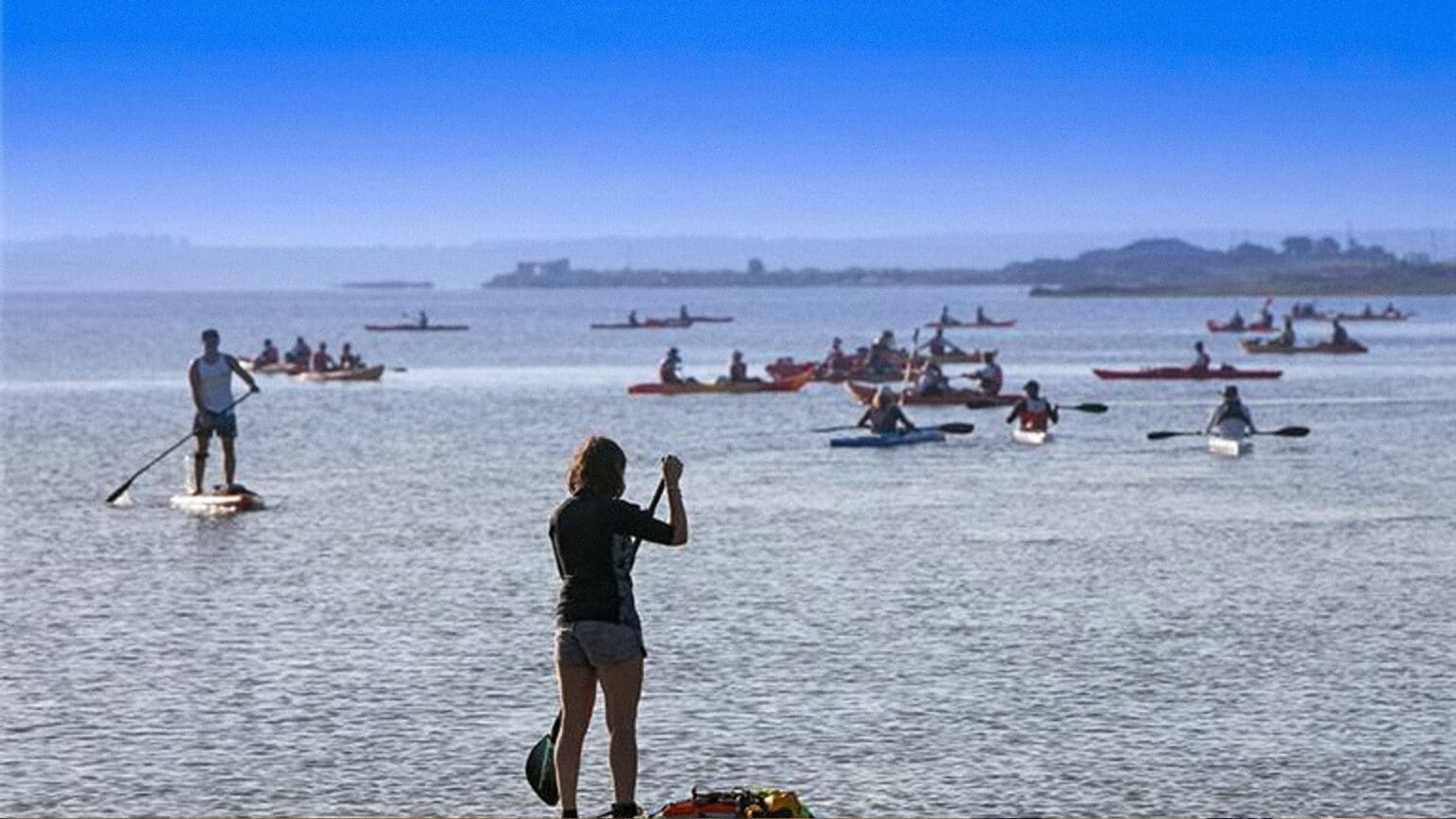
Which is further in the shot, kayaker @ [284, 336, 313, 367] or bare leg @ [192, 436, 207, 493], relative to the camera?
kayaker @ [284, 336, 313, 367]

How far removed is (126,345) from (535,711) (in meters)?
150

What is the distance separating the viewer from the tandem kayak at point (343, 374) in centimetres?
9544

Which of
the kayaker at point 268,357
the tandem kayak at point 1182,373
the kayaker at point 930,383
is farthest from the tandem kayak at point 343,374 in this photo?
the kayaker at point 930,383

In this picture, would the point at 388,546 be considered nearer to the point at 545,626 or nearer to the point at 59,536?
the point at 59,536

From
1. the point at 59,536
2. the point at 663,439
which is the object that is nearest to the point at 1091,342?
the point at 663,439

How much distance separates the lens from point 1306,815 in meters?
16.9

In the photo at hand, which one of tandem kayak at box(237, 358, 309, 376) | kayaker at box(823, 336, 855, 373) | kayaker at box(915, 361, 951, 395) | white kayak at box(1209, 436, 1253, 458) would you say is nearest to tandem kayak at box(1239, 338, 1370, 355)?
kayaker at box(823, 336, 855, 373)

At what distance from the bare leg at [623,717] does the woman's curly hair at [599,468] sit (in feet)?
3.28

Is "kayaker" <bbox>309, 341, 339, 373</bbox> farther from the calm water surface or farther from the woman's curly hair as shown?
the woman's curly hair

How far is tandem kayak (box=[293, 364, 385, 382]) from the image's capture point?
95.4 metres

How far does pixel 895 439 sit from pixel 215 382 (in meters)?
22.9

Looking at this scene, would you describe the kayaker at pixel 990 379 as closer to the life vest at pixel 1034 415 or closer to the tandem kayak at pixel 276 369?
the life vest at pixel 1034 415

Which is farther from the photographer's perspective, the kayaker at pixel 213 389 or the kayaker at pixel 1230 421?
the kayaker at pixel 1230 421

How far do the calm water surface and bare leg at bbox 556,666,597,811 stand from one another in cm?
230
